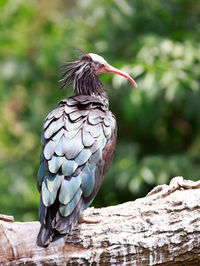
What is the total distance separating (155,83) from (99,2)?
1485mm

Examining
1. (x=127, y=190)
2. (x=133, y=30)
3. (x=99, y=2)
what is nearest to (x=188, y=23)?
(x=133, y=30)

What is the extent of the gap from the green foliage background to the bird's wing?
6.26 feet

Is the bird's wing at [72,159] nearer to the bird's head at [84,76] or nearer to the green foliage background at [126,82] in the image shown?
the bird's head at [84,76]

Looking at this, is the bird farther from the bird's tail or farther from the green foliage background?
the green foliage background

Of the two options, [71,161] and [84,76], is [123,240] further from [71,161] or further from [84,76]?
[84,76]

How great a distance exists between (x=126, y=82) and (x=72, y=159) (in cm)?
343

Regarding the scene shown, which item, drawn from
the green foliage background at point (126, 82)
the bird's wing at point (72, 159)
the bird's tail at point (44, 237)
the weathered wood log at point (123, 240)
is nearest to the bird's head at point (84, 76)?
the bird's wing at point (72, 159)

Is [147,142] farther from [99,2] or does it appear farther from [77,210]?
[77,210]

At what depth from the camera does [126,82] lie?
7363 millimetres

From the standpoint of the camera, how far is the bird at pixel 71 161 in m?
3.94

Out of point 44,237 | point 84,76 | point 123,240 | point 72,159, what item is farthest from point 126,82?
point 44,237

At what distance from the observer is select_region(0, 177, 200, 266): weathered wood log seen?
13.1ft

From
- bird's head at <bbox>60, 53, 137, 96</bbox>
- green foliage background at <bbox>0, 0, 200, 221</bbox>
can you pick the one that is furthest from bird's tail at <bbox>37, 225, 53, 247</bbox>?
green foliage background at <bbox>0, 0, 200, 221</bbox>

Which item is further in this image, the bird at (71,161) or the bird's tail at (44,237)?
the bird at (71,161)
